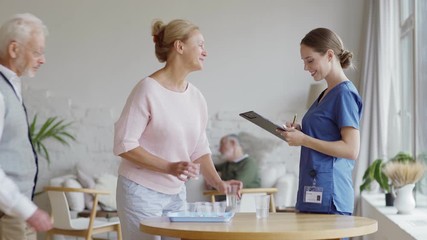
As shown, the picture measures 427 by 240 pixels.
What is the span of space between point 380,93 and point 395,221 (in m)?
2.20

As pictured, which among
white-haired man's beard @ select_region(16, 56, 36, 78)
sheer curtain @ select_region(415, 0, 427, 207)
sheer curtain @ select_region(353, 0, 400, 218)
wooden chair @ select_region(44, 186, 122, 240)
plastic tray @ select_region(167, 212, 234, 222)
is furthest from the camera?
sheer curtain @ select_region(353, 0, 400, 218)

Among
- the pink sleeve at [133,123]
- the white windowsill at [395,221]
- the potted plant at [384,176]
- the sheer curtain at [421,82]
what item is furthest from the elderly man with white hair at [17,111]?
the potted plant at [384,176]

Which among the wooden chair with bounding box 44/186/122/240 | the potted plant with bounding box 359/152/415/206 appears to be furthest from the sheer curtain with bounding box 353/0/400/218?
the wooden chair with bounding box 44/186/122/240

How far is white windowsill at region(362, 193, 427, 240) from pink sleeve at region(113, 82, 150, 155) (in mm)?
1571

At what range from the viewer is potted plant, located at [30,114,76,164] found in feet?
24.7

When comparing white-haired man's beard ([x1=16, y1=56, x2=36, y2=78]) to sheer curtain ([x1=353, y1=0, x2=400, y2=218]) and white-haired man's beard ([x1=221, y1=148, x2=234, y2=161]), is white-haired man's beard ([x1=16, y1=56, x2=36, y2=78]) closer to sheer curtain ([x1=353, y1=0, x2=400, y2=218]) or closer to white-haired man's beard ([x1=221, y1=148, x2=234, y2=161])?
sheer curtain ([x1=353, y1=0, x2=400, y2=218])

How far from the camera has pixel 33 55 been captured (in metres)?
2.72

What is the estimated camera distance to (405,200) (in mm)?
5070

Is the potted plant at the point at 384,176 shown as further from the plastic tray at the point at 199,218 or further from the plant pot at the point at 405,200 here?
the plastic tray at the point at 199,218

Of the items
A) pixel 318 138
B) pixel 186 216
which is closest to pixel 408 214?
pixel 318 138

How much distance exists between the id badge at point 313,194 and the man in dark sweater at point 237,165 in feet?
12.8

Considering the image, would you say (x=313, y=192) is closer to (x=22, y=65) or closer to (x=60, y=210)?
(x=22, y=65)

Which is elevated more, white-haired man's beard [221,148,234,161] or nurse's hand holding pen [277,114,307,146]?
white-haired man's beard [221,148,234,161]

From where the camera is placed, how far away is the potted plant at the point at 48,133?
7.54m
